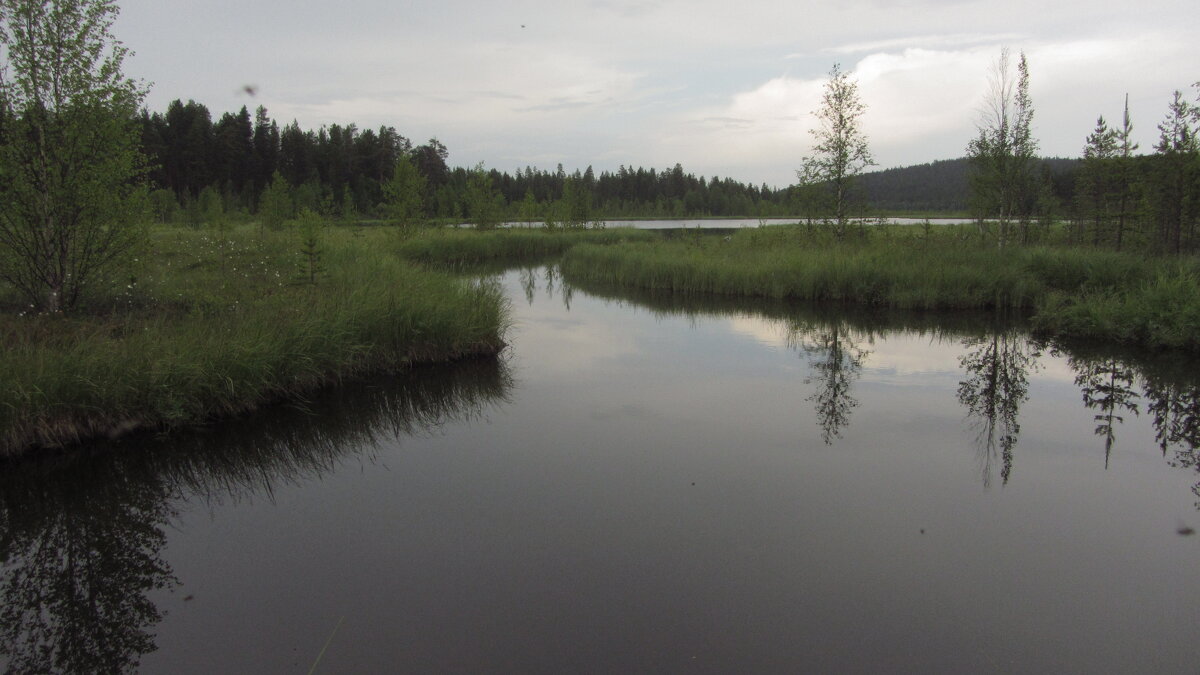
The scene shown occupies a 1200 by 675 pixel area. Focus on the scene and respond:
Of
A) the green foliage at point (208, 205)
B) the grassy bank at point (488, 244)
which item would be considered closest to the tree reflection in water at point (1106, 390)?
the grassy bank at point (488, 244)

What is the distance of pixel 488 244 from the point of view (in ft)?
106

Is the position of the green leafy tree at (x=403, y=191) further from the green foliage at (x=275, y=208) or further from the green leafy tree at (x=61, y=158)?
the green leafy tree at (x=61, y=158)

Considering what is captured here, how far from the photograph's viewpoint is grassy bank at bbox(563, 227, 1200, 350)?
11328mm

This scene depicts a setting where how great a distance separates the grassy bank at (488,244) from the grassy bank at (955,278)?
7.73 metres

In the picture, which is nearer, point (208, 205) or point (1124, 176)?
point (1124, 176)

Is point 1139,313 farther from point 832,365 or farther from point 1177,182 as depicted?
point 1177,182

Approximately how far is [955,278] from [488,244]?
71.2 ft

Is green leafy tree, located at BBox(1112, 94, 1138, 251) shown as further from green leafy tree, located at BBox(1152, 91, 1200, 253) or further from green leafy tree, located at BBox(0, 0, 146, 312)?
green leafy tree, located at BBox(0, 0, 146, 312)

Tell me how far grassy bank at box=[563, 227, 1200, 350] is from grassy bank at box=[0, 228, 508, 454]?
8.78m

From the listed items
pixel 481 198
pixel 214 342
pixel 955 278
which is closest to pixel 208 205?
pixel 481 198

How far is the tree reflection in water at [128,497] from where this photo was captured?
3.63 m

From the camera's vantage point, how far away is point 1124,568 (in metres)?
4.31

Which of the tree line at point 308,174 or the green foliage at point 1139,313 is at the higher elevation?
the tree line at point 308,174

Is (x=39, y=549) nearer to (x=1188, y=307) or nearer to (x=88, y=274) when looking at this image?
(x=88, y=274)
